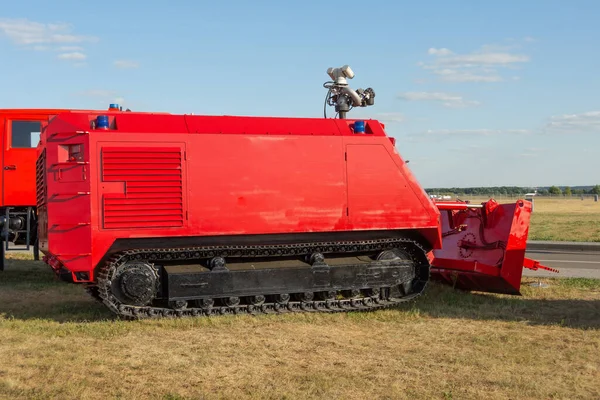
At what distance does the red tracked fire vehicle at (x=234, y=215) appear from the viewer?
886 centimetres

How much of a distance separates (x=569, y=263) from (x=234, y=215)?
10395 millimetres

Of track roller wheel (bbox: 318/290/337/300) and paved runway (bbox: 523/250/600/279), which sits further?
paved runway (bbox: 523/250/600/279)

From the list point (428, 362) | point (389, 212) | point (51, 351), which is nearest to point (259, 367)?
point (428, 362)

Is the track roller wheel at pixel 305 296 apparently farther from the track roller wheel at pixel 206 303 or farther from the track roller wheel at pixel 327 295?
the track roller wheel at pixel 206 303

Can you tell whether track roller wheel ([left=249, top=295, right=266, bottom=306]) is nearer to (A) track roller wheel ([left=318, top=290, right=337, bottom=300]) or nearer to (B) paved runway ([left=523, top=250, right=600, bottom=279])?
(A) track roller wheel ([left=318, top=290, right=337, bottom=300])

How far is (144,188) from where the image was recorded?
29.2 ft

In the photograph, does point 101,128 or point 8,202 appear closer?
point 101,128

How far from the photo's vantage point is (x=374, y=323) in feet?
29.4

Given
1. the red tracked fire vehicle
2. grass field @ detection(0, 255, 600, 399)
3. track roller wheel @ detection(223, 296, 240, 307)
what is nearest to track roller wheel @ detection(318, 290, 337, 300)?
the red tracked fire vehicle

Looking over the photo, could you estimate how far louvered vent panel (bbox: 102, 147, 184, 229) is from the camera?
881 cm

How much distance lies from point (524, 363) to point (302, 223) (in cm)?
374

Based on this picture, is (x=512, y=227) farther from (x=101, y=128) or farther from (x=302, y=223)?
(x=101, y=128)

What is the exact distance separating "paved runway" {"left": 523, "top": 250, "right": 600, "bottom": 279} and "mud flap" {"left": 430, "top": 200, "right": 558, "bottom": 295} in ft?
9.80


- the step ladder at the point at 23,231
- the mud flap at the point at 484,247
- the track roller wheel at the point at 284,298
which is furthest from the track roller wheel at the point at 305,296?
the step ladder at the point at 23,231
